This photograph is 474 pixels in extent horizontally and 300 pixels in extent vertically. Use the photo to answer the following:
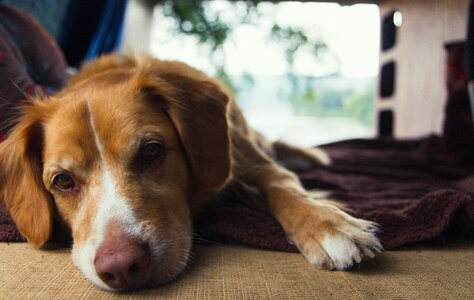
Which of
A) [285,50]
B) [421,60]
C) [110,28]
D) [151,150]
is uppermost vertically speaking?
[110,28]

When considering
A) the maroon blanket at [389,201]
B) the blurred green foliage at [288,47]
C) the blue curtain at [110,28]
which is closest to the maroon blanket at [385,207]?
the maroon blanket at [389,201]

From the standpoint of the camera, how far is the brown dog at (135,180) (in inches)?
47.1

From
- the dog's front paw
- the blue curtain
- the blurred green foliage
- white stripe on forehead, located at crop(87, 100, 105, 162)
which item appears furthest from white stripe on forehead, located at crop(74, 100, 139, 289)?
the blurred green foliage

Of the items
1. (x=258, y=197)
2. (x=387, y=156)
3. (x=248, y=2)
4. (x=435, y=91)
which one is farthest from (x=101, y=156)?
(x=248, y=2)

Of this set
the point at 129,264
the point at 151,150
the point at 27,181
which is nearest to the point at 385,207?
the point at 151,150

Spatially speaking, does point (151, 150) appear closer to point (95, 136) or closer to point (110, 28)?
point (95, 136)

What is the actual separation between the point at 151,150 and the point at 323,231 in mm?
638

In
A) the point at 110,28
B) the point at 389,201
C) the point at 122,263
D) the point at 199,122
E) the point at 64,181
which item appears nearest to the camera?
the point at 122,263

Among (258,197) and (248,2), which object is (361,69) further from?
(258,197)

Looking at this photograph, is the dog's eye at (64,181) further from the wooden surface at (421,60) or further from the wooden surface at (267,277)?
the wooden surface at (421,60)

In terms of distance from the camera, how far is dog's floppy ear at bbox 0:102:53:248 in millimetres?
1473

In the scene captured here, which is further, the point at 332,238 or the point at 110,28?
the point at 110,28

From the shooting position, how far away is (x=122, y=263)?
109 centimetres

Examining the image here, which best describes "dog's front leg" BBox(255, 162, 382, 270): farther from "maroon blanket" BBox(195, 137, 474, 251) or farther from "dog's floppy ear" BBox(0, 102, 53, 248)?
"dog's floppy ear" BBox(0, 102, 53, 248)
